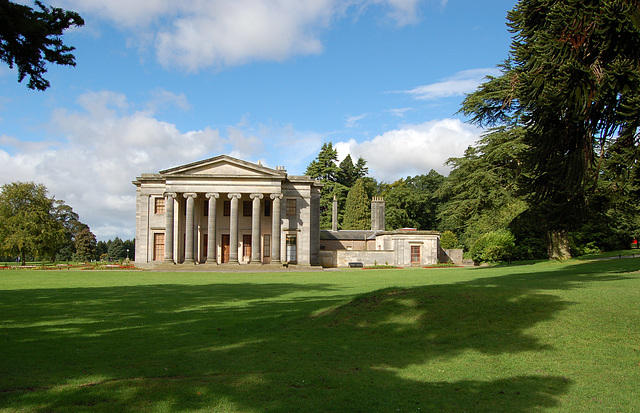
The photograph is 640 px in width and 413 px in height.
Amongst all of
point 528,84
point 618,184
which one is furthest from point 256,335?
point 618,184

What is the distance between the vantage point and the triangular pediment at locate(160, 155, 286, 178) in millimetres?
44344

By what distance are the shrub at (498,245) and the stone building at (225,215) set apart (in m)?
15.4

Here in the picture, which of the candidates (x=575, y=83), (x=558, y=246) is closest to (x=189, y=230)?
(x=558, y=246)

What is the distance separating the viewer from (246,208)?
160 feet

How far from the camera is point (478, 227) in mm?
46250

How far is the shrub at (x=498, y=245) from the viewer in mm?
40844

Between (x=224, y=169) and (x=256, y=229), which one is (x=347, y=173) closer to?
(x=256, y=229)

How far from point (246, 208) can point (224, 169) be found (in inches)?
211

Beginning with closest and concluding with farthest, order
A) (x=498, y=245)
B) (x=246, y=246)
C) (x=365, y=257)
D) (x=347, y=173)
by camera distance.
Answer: (x=498, y=245) < (x=246, y=246) < (x=365, y=257) < (x=347, y=173)

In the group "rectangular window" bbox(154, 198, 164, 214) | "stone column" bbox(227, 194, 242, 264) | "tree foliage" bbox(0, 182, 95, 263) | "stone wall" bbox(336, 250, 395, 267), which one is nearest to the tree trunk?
"stone wall" bbox(336, 250, 395, 267)

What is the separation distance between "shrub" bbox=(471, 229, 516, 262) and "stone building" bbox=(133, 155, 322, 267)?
50.6 ft

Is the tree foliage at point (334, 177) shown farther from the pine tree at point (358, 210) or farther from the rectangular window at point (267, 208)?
the rectangular window at point (267, 208)

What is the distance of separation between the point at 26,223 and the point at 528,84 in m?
49.9

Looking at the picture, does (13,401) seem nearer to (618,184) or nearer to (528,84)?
(528,84)
